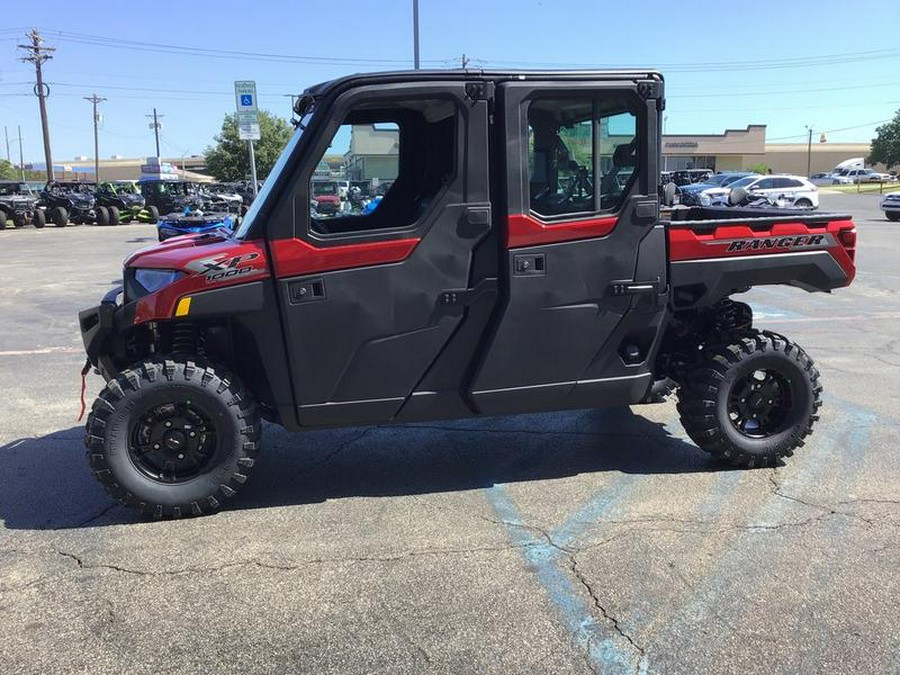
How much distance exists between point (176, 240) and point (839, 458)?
4.43 meters

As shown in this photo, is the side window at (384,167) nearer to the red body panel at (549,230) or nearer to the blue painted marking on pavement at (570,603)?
the red body panel at (549,230)

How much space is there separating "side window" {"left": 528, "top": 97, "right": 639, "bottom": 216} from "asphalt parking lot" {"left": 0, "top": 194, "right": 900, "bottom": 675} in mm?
1709

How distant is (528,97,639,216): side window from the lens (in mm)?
3869

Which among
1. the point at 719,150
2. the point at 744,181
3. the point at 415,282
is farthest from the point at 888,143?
the point at 415,282

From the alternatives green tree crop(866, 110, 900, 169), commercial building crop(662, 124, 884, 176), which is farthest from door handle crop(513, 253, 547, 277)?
green tree crop(866, 110, 900, 169)

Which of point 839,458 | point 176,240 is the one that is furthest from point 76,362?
point 839,458

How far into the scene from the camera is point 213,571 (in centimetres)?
339

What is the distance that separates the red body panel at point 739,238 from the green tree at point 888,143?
279 feet

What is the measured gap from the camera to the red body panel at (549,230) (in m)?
3.83

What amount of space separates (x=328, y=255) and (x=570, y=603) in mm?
2034

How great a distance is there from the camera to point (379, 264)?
148 inches

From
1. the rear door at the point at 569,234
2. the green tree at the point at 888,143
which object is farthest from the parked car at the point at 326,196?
the green tree at the point at 888,143

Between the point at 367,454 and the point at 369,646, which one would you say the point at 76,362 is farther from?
the point at 369,646

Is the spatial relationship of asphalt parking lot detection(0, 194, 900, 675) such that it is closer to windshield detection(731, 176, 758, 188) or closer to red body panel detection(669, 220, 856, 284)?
red body panel detection(669, 220, 856, 284)
